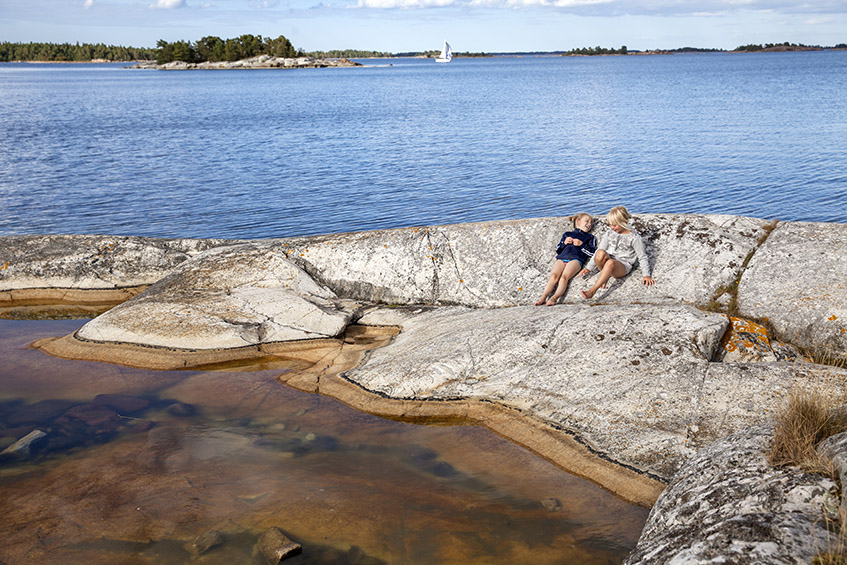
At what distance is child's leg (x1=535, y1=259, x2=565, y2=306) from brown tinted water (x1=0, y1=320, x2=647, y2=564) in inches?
115

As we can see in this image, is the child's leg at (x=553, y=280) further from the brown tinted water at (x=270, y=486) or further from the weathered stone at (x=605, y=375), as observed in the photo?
the brown tinted water at (x=270, y=486)

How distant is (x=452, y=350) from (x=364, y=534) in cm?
317

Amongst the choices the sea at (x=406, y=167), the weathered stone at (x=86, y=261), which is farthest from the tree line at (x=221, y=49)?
the weathered stone at (x=86, y=261)

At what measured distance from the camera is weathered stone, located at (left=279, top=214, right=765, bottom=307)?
9516 millimetres

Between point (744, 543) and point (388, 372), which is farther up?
point (744, 543)

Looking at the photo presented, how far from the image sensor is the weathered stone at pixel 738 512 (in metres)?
4.04

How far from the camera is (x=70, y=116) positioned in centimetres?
5175

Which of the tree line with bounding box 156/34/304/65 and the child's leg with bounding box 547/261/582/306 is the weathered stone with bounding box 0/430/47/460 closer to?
the child's leg with bounding box 547/261/582/306

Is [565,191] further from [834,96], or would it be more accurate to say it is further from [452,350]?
[834,96]

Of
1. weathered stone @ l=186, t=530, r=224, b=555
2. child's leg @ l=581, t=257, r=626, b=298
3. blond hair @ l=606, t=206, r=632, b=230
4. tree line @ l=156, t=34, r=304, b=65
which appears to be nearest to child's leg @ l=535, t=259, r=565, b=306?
child's leg @ l=581, t=257, r=626, b=298

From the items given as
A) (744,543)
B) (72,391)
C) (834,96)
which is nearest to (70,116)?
(72,391)

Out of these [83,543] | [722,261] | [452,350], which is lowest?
[83,543]

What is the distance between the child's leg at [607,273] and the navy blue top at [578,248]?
1.53 ft

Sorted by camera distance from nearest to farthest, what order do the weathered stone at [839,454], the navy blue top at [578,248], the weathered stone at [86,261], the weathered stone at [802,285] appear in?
the weathered stone at [839,454] → the weathered stone at [802,285] → the navy blue top at [578,248] → the weathered stone at [86,261]
